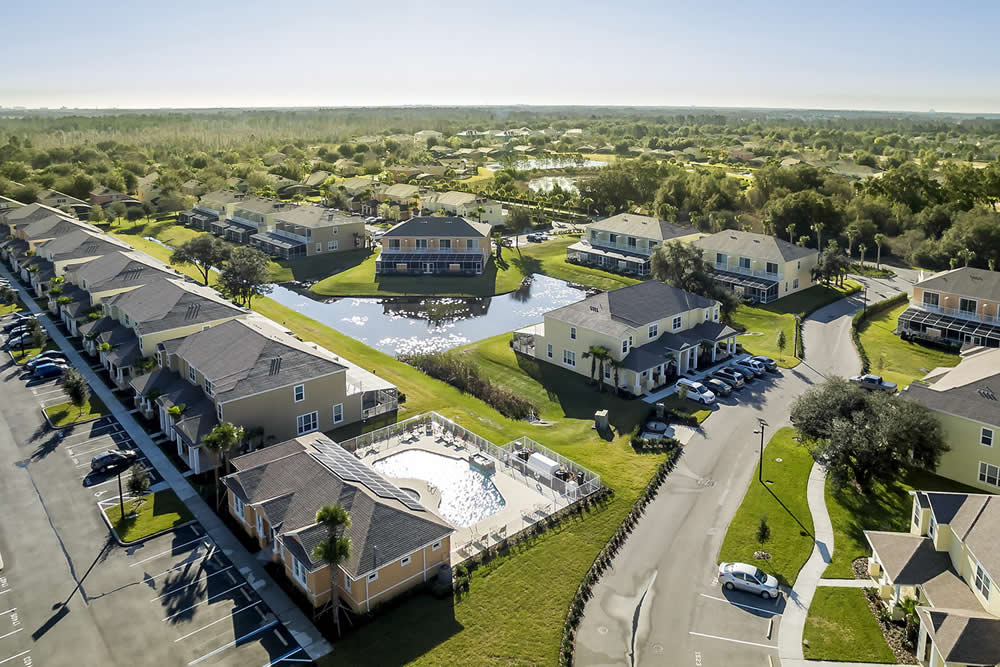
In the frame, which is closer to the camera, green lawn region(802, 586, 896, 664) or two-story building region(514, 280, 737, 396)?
green lawn region(802, 586, 896, 664)

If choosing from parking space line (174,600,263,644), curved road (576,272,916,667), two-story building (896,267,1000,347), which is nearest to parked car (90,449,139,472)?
parking space line (174,600,263,644)

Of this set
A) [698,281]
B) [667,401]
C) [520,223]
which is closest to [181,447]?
[667,401]

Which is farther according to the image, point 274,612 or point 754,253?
point 754,253

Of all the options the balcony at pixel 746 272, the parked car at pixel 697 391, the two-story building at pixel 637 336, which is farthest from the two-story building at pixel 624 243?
the parked car at pixel 697 391

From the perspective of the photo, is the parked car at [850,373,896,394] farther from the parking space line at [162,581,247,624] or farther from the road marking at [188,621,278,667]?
the parking space line at [162,581,247,624]

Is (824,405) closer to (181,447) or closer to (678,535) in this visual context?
(678,535)

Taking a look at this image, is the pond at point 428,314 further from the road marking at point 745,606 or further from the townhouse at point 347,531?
the road marking at point 745,606
